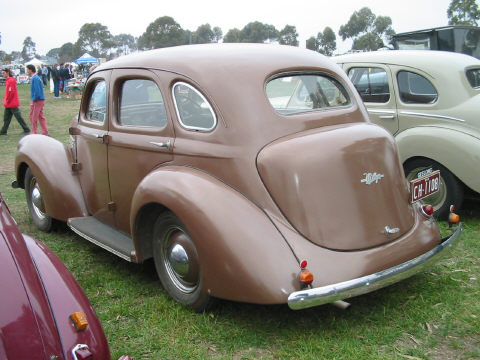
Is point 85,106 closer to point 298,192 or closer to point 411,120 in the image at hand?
point 298,192

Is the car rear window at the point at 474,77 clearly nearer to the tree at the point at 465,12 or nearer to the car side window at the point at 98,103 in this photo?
the car side window at the point at 98,103

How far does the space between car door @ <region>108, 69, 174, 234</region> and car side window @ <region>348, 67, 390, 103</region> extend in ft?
10.1

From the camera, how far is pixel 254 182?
116 inches

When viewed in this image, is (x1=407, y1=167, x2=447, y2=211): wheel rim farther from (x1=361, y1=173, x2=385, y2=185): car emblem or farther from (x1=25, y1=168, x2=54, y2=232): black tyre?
(x1=25, y1=168, x2=54, y2=232): black tyre

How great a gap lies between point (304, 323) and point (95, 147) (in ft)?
7.63

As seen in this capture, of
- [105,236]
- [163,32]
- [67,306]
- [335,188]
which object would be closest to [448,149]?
[335,188]

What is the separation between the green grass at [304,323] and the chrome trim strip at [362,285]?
35cm

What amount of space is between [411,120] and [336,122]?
2.23m

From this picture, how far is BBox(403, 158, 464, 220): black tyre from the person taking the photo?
4.82 metres

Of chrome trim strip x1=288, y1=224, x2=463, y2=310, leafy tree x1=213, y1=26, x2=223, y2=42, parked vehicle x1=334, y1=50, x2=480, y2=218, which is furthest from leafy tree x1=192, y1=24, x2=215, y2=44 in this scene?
chrome trim strip x1=288, y1=224, x2=463, y2=310

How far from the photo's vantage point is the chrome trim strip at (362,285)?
2.56 metres

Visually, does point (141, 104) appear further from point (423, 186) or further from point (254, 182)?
point (423, 186)

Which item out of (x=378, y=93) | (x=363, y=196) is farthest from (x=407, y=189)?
(x=378, y=93)

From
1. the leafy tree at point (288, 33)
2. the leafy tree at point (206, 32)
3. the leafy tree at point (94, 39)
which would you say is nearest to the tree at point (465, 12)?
the leafy tree at point (288, 33)
